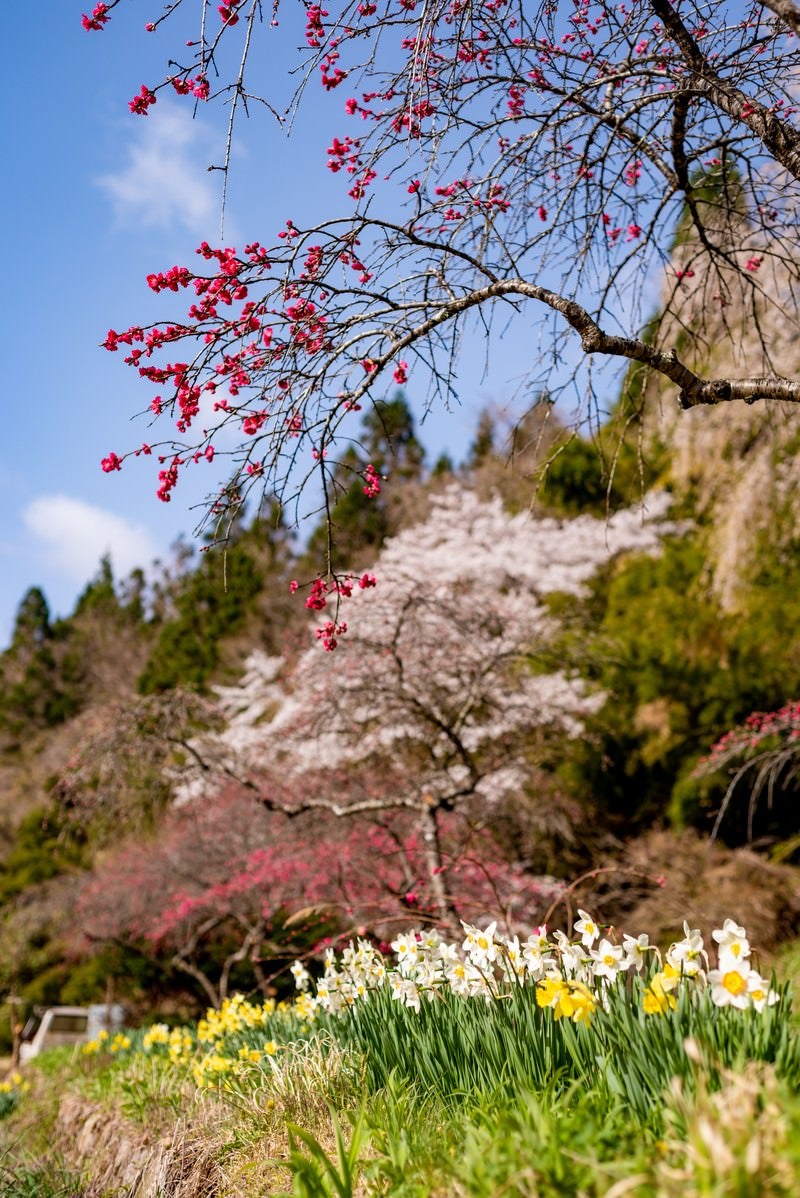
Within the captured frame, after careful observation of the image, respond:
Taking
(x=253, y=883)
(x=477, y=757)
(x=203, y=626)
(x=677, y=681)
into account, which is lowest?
(x=253, y=883)

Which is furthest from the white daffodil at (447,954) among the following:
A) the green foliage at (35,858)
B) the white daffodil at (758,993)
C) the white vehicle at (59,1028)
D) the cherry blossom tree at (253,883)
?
the green foliage at (35,858)

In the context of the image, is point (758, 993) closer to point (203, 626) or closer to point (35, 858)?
point (35, 858)

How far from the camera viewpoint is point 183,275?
291cm

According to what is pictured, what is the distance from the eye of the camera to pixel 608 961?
2557 millimetres

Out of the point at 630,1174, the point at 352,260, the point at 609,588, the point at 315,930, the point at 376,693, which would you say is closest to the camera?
the point at 630,1174

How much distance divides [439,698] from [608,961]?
20.7 ft

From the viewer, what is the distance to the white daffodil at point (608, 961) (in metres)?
2.51

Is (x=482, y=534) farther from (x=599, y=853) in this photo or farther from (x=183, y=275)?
(x=183, y=275)

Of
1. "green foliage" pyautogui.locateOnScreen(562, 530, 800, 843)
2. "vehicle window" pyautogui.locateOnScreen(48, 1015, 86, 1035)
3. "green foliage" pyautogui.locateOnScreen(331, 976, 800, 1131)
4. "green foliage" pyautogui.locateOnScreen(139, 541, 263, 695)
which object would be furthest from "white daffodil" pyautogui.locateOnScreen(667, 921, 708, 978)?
"green foliage" pyautogui.locateOnScreen(139, 541, 263, 695)

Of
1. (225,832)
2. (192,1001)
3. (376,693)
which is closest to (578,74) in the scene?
(376,693)

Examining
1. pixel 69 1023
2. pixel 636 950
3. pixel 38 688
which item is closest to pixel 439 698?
pixel 636 950

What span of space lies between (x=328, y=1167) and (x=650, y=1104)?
29.5 inches

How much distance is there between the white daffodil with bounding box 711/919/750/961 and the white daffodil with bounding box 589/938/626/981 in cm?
42

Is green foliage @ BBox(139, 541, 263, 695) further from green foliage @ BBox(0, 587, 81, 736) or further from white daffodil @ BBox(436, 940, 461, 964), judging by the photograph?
white daffodil @ BBox(436, 940, 461, 964)
